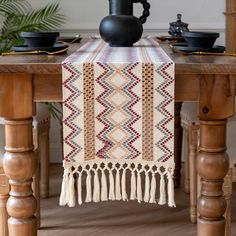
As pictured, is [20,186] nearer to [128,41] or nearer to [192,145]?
[128,41]

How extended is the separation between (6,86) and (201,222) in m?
0.77

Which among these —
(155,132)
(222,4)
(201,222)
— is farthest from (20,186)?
(222,4)

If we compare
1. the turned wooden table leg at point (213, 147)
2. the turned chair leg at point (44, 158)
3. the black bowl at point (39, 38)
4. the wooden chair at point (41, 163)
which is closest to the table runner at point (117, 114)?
the turned wooden table leg at point (213, 147)

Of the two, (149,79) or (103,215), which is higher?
(149,79)

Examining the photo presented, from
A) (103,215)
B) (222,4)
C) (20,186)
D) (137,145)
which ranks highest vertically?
(222,4)

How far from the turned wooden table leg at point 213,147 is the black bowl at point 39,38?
1.94 ft

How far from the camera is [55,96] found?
6.11 feet

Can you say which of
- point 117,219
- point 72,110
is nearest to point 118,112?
point 72,110

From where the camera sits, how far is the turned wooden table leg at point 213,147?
1846 millimetres

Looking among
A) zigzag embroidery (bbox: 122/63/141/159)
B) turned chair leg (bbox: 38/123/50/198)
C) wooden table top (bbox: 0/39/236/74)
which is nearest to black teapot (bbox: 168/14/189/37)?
turned chair leg (bbox: 38/123/50/198)

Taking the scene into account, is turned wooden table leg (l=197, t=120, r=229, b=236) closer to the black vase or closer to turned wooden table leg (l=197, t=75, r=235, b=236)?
turned wooden table leg (l=197, t=75, r=235, b=236)

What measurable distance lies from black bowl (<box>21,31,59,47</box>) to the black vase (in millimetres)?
269

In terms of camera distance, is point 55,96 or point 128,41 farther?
point 128,41

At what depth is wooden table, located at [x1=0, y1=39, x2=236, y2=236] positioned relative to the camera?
1.81 metres
